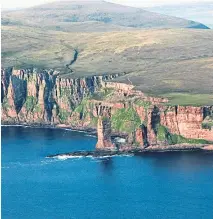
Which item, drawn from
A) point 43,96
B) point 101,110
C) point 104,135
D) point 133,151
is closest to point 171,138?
point 133,151

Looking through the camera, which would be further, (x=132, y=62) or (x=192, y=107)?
(x=132, y=62)

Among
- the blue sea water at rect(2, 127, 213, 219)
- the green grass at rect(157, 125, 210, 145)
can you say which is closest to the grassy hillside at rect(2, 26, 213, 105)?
the green grass at rect(157, 125, 210, 145)

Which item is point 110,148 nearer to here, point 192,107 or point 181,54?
point 192,107

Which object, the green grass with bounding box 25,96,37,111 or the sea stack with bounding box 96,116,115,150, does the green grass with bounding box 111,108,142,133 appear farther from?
the green grass with bounding box 25,96,37,111

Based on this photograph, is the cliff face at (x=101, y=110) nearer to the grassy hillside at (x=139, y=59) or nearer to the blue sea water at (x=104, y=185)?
the grassy hillside at (x=139, y=59)

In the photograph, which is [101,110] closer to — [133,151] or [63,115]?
[63,115]

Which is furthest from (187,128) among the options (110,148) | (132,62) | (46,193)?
(132,62)
